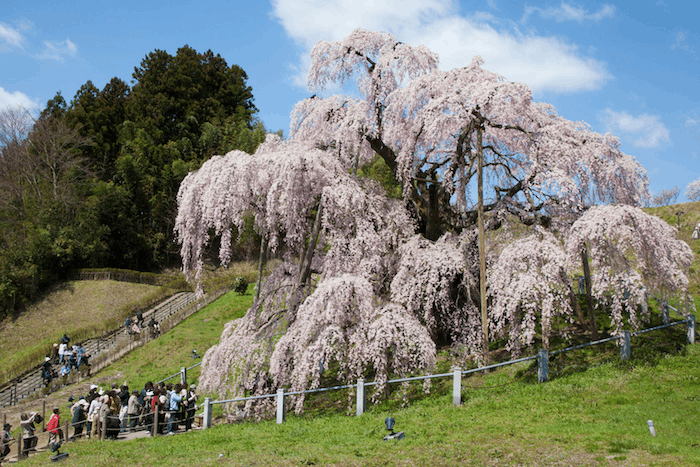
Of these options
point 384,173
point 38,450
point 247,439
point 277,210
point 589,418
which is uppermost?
point 384,173

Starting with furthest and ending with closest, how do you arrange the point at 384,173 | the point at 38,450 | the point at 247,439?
the point at 384,173, the point at 38,450, the point at 247,439

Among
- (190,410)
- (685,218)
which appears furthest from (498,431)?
(685,218)

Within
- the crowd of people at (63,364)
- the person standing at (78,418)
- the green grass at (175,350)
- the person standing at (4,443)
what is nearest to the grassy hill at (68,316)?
the crowd of people at (63,364)

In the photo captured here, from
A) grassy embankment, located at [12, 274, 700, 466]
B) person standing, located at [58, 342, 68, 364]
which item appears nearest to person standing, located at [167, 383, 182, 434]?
grassy embankment, located at [12, 274, 700, 466]

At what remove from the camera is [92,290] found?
133 ft

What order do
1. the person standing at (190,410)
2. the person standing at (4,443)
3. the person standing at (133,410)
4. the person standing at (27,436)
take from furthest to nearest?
the person standing at (133,410) < the person standing at (190,410) < the person standing at (27,436) < the person standing at (4,443)

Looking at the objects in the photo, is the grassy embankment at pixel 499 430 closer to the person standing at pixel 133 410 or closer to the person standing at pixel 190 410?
the person standing at pixel 190 410

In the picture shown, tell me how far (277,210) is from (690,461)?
35.8ft

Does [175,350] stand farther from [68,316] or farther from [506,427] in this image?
[506,427]

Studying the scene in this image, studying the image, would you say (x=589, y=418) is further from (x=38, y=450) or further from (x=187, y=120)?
(x=187, y=120)

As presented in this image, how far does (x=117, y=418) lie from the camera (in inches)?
565

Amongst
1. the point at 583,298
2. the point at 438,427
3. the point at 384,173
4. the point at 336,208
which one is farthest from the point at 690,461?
the point at 384,173

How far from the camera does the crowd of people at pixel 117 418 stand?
14266mm

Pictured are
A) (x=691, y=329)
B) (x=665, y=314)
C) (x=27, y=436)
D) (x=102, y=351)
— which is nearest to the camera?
(x=27, y=436)
